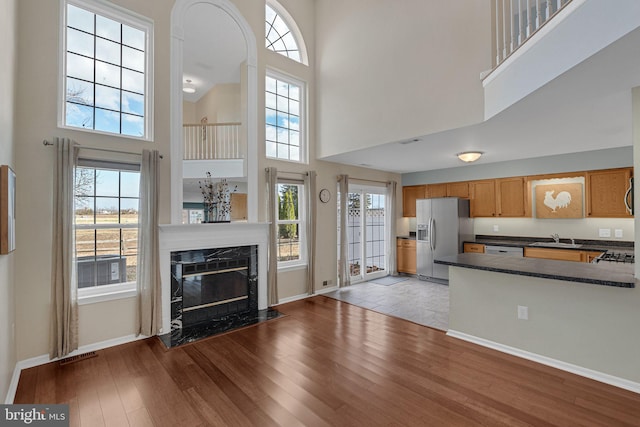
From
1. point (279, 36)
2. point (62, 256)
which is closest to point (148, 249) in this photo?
point (62, 256)

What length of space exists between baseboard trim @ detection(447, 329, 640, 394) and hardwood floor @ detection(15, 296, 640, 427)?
0.27 ft

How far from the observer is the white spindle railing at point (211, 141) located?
5316 millimetres

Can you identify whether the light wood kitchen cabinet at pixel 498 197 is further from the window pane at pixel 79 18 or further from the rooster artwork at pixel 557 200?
the window pane at pixel 79 18

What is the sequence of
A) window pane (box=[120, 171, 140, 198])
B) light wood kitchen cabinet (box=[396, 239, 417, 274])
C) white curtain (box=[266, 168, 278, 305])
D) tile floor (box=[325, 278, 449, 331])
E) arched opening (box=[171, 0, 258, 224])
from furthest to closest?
1. light wood kitchen cabinet (box=[396, 239, 417, 274])
2. white curtain (box=[266, 168, 278, 305])
3. tile floor (box=[325, 278, 449, 331])
4. arched opening (box=[171, 0, 258, 224])
5. window pane (box=[120, 171, 140, 198])

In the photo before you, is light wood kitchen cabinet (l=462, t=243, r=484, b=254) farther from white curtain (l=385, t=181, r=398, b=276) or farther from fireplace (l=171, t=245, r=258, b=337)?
fireplace (l=171, t=245, r=258, b=337)

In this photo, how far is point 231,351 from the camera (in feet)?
10.5

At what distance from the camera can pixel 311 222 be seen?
5.25 metres

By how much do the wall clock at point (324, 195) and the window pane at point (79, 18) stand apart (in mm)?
3926

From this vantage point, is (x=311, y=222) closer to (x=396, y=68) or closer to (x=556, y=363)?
(x=396, y=68)

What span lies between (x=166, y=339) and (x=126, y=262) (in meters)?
1.09

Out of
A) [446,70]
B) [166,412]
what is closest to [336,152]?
[446,70]

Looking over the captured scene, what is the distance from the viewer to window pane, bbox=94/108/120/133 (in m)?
3.44

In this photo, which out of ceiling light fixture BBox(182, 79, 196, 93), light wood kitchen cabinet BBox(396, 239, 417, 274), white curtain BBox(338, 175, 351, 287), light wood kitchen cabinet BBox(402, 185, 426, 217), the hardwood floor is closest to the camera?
the hardwood floor

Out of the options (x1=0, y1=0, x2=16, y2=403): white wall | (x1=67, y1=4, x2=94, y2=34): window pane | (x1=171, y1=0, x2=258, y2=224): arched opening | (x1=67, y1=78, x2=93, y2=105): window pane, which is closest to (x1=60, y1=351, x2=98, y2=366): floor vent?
(x1=0, y1=0, x2=16, y2=403): white wall
